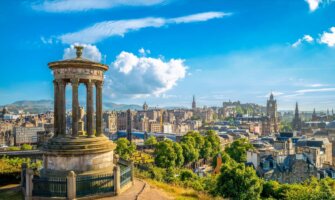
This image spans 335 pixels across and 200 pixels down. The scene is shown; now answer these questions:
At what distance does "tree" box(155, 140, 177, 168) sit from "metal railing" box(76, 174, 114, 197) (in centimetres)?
3823

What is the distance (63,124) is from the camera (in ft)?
58.7

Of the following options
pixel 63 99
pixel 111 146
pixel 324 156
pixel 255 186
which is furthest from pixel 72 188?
pixel 324 156

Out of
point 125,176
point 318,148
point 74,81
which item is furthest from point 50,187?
point 318,148

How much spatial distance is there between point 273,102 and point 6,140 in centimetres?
14715

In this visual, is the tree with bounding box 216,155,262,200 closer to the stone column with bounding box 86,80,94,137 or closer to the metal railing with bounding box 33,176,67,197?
the stone column with bounding box 86,80,94,137

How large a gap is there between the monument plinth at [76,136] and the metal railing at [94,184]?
1089mm

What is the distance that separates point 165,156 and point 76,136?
38.0 metres

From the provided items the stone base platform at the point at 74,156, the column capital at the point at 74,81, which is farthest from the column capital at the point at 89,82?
the stone base platform at the point at 74,156

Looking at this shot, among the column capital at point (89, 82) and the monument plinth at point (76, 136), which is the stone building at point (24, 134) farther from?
the column capital at point (89, 82)

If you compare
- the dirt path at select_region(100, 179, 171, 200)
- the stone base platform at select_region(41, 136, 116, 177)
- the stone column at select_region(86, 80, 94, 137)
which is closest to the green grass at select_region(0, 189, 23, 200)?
the stone base platform at select_region(41, 136, 116, 177)

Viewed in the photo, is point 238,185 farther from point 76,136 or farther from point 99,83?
point 76,136

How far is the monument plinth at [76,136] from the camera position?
16266 millimetres

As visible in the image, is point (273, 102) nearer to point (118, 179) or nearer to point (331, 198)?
point (331, 198)

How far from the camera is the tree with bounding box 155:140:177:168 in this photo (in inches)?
2106
